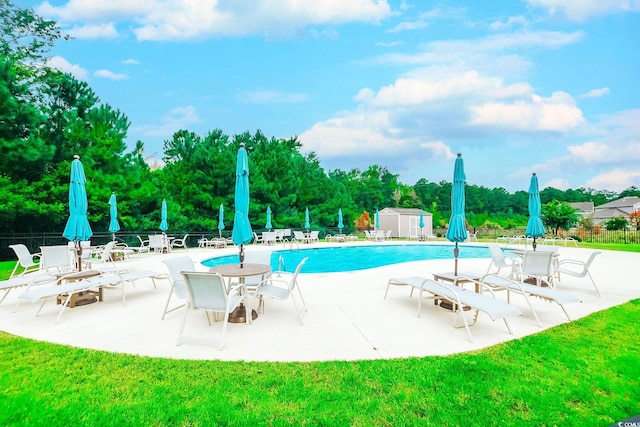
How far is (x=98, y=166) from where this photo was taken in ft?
56.1

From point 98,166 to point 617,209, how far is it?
6275cm

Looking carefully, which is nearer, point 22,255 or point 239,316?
point 239,316

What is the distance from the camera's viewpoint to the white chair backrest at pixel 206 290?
12.6ft

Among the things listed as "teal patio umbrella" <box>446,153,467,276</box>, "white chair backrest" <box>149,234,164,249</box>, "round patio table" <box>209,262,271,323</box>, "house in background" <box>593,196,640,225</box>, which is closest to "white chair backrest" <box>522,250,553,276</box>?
"teal patio umbrella" <box>446,153,467,276</box>

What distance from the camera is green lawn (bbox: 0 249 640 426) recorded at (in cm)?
247

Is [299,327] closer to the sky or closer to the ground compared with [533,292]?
closer to the ground

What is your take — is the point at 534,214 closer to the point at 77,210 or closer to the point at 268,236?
the point at 77,210

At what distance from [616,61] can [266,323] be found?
28837mm

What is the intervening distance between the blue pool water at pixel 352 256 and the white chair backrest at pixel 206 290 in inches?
297

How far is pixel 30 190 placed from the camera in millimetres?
13633

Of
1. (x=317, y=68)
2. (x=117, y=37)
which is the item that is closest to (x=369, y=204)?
(x=317, y=68)

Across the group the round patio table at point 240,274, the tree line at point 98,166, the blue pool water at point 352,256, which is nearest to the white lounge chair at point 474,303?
the round patio table at point 240,274

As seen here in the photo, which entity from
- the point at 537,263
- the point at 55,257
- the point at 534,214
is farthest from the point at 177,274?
the point at 534,214

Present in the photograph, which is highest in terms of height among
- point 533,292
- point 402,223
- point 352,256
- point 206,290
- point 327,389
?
point 402,223
